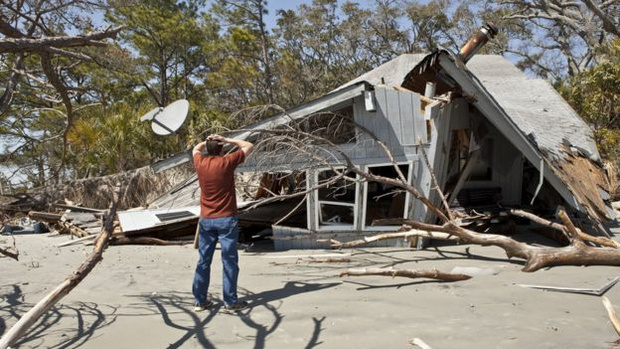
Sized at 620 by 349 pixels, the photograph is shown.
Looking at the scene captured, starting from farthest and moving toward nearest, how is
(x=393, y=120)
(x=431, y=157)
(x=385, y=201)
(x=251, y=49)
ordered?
(x=251, y=49) → (x=385, y=201) → (x=393, y=120) → (x=431, y=157)

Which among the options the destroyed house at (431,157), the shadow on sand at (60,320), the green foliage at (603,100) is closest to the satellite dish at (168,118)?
the destroyed house at (431,157)

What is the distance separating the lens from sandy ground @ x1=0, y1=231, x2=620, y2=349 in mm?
4055

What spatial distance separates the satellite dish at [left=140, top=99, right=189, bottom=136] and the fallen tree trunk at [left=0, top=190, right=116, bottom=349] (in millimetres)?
4053

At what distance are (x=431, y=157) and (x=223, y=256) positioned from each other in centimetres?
527

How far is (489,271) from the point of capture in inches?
253

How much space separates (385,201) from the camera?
513 inches

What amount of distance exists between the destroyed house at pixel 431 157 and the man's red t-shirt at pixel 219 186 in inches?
128

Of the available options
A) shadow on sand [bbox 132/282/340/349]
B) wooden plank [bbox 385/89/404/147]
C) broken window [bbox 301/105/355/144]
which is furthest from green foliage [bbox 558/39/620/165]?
shadow on sand [bbox 132/282/340/349]

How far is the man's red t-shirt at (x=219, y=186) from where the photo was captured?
535 centimetres

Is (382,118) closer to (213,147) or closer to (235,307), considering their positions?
(213,147)

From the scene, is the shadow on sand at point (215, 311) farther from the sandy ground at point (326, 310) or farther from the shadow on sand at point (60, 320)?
the shadow on sand at point (60, 320)

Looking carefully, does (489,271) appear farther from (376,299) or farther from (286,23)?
(286,23)

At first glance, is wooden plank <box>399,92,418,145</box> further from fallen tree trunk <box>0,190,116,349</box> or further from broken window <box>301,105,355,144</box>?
fallen tree trunk <box>0,190,116,349</box>

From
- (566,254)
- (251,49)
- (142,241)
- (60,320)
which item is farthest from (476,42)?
(251,49)
